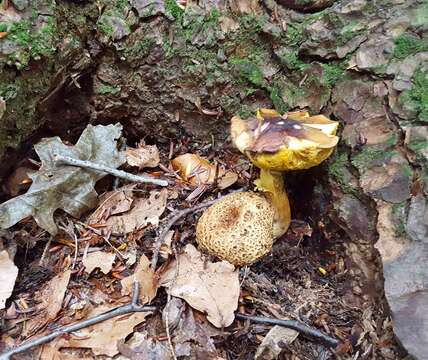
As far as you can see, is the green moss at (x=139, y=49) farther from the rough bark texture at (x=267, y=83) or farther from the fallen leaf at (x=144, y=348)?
the fallen leaf at (x=144, y=348)

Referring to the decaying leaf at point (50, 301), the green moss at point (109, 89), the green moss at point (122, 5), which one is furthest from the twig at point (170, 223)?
the green moss at point (122, 5)

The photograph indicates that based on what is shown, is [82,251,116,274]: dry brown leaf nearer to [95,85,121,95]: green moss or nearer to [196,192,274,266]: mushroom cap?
[196,192,274,266]: mushroom cap

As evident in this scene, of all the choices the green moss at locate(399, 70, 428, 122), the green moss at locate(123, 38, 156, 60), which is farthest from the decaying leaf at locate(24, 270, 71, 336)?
the green moss at locate(399, 70, 428, 122)

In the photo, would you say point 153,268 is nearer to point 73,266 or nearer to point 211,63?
point 73,266

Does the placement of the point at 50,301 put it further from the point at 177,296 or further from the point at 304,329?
the point at 304,329

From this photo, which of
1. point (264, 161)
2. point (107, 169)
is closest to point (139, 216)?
point (107, 169)

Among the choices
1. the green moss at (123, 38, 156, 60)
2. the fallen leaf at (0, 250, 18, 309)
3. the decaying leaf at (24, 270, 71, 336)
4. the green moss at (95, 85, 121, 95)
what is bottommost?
the decaying leaf at (24, 270, 71, 336)
